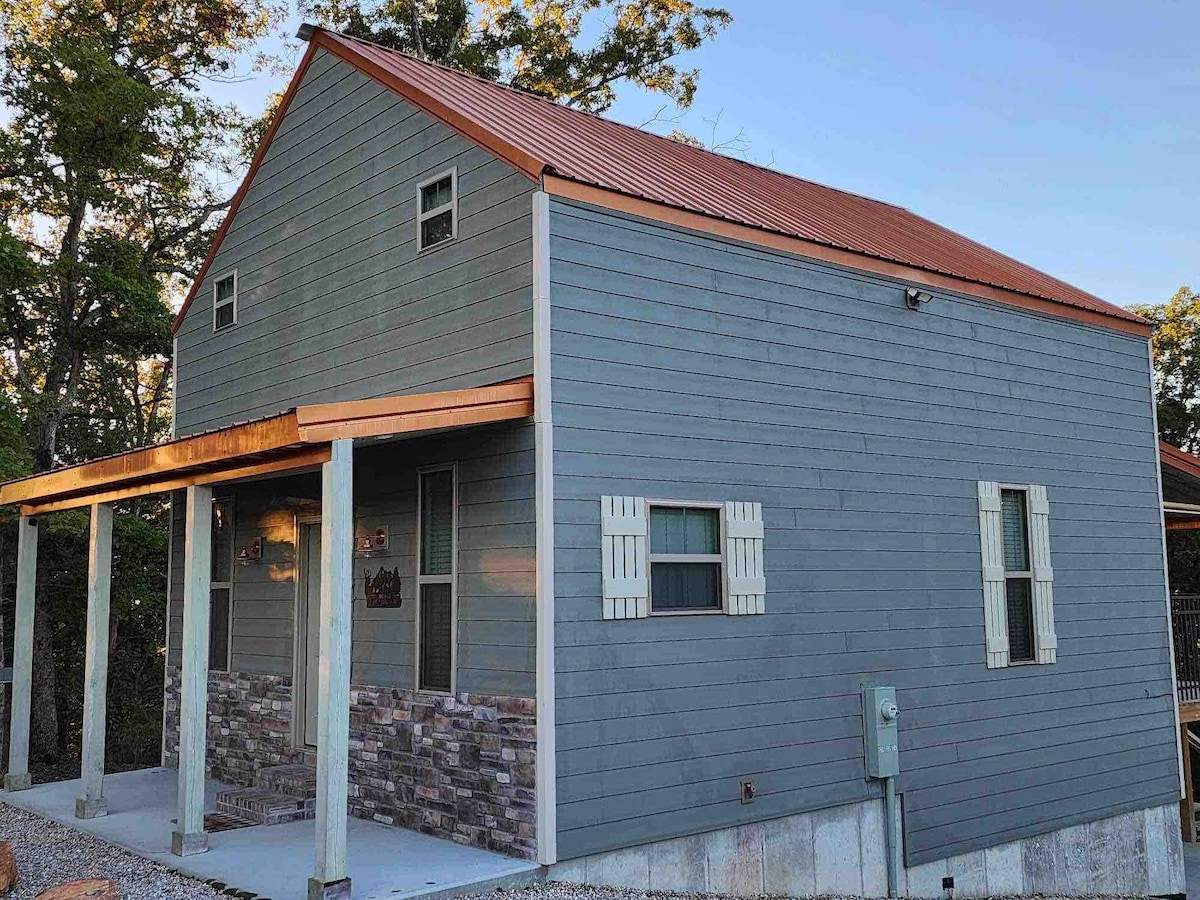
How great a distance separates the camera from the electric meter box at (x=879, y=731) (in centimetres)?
785

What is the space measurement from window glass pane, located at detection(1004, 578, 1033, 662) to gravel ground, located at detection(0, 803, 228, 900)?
681 cm

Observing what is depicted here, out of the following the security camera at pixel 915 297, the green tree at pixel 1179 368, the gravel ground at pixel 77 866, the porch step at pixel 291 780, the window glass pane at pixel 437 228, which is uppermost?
the green tree at pixel 1179 368

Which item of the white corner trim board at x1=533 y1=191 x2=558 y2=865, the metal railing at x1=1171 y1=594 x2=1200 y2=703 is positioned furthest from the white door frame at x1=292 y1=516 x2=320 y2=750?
the metal railing at x1=1171 y1=594 x2=1200 y2=703

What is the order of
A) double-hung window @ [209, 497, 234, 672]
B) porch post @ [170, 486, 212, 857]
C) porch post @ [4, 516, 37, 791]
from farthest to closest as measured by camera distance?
double-hung window @ [209, 497, 234, 672] → porch post @ [4, 516, 37, 791] → porch post @ [170, 486, 212, 857]

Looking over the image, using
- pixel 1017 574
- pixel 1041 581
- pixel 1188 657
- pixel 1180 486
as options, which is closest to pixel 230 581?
pixel 1017 574

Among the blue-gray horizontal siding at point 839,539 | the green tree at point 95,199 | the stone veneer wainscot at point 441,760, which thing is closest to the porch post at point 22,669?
the stone veneer wainscot at point 441,760

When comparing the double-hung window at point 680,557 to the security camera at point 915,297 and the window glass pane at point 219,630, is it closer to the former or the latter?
the security camera at point 915,297

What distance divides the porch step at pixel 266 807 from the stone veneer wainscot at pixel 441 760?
1.14 feet

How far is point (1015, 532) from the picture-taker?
952cm

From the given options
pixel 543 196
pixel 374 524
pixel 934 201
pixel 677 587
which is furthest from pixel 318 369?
pixel 934 201

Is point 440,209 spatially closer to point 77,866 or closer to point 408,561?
point 408,561

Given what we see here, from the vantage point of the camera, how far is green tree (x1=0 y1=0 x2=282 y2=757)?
12.7 meters

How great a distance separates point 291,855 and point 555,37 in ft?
58.2

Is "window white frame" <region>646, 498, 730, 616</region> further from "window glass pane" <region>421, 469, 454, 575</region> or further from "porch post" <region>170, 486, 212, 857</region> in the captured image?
"porch post" <region>170, 486, 212, 857</region>
